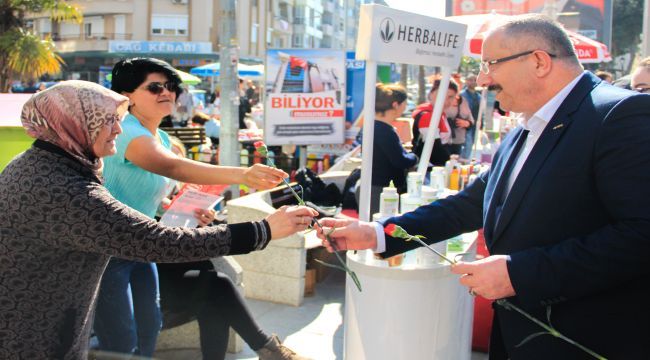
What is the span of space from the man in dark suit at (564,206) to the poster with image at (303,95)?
693 centimetres

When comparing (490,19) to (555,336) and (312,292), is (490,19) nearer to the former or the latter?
(312,292)

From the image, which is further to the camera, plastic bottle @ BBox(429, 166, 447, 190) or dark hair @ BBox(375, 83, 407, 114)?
dark hair @ BBox(375, 83, 407, 114)

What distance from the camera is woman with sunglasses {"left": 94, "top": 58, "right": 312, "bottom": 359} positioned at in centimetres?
301

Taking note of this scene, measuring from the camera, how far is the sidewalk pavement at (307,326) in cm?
439

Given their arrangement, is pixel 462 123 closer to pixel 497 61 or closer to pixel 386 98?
pixel 386 98

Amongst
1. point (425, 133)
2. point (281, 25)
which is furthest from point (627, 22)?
point (425, 133)

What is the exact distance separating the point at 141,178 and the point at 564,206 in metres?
2.01

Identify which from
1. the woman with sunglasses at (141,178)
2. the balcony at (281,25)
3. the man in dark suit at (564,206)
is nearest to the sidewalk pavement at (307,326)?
the woman with sunglasses at (141,178)

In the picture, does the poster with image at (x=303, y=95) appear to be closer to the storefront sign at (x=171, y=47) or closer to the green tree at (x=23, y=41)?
the green tree at (x=23, y=41)

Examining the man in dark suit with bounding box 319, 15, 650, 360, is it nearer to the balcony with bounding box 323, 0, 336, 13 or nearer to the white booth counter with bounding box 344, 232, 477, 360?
the white booth counter with bounding box 344, 232, 477, 360

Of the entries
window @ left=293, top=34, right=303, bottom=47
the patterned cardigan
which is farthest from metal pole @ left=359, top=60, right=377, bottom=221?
window @ left=293, top=34, right=303, bottom=47

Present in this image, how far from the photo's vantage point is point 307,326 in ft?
16.5

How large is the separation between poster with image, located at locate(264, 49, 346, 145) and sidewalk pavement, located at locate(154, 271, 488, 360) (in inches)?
143

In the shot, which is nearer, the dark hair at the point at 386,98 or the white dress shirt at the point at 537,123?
the white dress shirt at the point at 537,123
